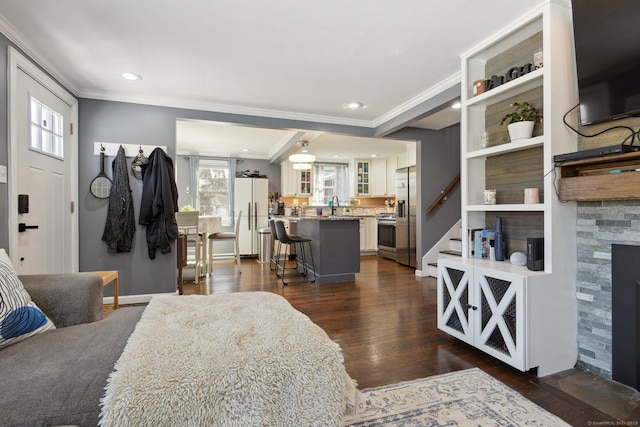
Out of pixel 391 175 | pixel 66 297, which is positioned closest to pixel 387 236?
pixel 391 175

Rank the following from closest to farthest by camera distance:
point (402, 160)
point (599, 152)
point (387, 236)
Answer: point (599, 152), point (387, 236), point (402, 160)

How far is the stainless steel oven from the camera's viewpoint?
6473 millimetres

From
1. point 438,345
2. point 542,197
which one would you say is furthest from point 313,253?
point 542,197

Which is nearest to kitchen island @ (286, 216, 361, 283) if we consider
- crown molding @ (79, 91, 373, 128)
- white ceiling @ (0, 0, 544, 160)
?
crown molding @ (79, 91, 373, 128)

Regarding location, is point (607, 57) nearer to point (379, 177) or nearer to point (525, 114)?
point (525, 114)

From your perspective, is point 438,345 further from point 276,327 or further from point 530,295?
point 276,327

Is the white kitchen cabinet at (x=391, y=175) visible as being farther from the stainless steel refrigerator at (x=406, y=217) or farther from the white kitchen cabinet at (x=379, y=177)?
the stainless steel refrigerator at (x=406, y=217)

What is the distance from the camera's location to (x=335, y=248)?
4617 millimetres

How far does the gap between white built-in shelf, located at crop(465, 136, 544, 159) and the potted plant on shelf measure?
0.16 ft

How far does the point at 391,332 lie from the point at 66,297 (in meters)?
2.26

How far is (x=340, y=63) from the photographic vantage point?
2930 mm

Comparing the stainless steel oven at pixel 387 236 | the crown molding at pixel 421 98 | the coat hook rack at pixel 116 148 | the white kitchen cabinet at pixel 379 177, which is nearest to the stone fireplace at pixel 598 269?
the crown molding at pixel 421 98

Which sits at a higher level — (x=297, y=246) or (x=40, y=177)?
(x=40, y=177)

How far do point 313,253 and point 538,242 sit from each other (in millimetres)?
3161
